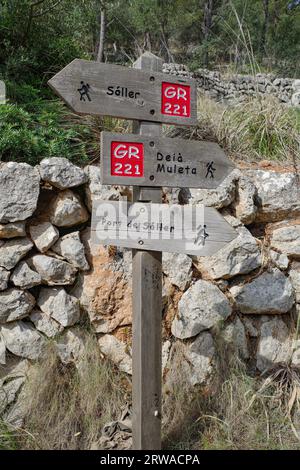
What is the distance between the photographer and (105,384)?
2.91m

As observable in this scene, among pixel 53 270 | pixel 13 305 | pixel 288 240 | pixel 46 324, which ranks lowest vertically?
pixel 46 324

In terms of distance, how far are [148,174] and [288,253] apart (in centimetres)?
159

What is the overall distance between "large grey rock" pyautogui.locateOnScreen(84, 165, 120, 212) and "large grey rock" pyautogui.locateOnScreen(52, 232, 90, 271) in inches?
12.7

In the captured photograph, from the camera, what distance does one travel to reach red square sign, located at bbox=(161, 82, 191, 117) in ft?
7.92

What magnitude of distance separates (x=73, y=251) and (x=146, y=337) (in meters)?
1.01

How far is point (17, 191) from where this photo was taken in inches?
119

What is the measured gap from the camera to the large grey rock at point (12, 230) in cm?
299

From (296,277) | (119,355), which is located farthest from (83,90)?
(296,277)

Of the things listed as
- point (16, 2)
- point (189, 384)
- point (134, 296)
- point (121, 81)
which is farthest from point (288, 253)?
point (16, 2)

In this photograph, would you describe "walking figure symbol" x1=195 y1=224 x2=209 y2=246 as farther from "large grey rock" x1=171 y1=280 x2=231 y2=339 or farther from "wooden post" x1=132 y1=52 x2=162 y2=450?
"large grey rock" x1=171 y1=280 x2=231 y2=339

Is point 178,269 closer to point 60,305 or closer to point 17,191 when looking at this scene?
point 60,305

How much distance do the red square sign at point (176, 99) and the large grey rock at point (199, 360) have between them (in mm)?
1559

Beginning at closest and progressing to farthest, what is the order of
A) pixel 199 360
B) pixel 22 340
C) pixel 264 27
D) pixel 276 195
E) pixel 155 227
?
pixel 155 227 → pixel 22 340 → pixel 199 360 → pixel 276 195 → pixel 264 27

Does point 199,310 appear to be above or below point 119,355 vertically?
above
